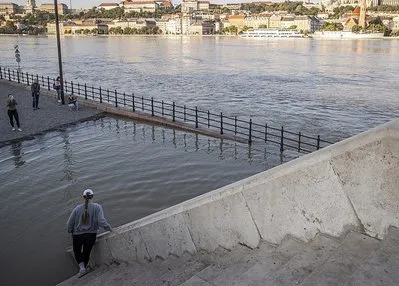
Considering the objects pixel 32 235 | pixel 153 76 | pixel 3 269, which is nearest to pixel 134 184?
pixel 32 235

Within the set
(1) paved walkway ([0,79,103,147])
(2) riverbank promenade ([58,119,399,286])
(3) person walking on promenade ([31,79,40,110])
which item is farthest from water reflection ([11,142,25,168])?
(2) riverbank promenade ([58,119,399,286])

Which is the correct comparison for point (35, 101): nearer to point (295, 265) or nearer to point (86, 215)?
point (86, 215)

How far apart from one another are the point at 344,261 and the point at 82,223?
4.03m

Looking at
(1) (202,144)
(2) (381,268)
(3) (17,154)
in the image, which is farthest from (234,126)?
(2) (381,268)

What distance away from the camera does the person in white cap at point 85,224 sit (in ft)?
21.3

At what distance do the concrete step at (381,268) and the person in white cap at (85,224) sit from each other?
403 cm

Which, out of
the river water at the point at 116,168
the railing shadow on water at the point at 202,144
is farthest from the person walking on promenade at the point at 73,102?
the railing shadow on water at the point at 202,144

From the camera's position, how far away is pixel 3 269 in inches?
309

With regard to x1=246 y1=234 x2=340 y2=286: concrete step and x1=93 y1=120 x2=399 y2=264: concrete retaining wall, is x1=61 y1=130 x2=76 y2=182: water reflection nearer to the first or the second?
x1=93 y1=120 x2=399 y2=264: concrete retaining wall

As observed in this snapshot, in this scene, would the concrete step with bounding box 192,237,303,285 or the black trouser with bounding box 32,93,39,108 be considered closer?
the concrete step with bounding box 192,237,303,285

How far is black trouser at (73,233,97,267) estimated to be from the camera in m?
6.64

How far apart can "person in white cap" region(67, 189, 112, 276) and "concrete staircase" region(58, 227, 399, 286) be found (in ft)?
4.32

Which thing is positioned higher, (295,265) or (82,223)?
(295,265)

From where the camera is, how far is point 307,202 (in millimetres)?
4508
